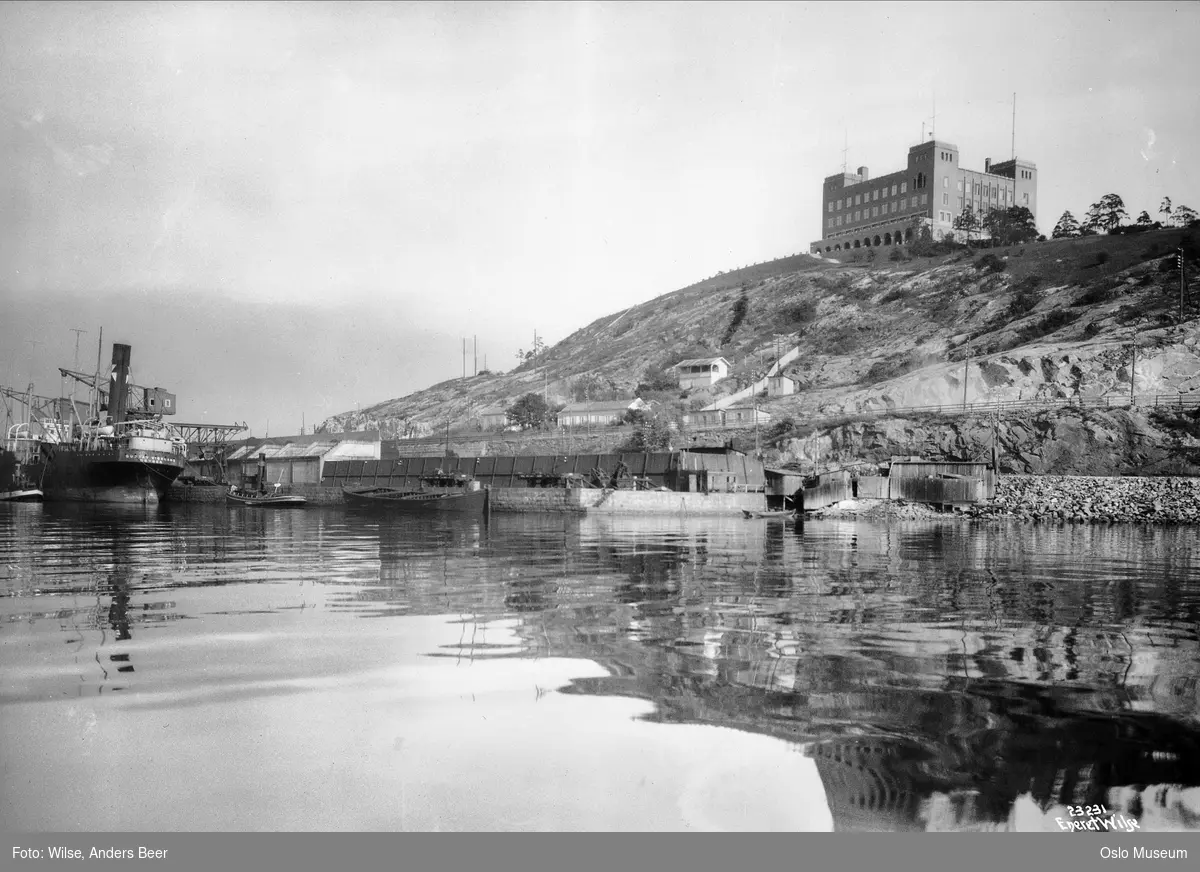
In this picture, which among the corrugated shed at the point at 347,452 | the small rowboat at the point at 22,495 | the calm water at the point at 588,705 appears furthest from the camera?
the corrugated shed at the point at 347,452

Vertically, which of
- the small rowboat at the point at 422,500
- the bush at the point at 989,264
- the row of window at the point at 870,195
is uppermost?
the row of window at the point at 870,195

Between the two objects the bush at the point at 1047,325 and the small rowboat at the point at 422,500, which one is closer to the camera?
the small rowboat at the point at 422,500

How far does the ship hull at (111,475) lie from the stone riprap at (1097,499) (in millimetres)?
59627

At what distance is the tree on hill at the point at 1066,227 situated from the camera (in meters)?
146

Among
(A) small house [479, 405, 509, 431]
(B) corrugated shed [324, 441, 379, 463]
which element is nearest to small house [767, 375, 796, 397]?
(A) small house [479, 405, 509, 431]

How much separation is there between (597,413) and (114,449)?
52049mm

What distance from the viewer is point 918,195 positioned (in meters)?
157

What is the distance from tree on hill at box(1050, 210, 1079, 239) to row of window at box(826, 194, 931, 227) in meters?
21.4

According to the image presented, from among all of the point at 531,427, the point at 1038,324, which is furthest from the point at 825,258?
the point at 531,427

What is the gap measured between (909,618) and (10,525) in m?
38.2

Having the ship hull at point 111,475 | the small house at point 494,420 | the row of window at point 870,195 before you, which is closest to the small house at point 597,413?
the small house at point 494,420

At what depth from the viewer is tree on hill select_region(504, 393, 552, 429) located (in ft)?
373

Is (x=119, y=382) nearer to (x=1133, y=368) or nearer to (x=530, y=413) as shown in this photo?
(x=530, y=413)

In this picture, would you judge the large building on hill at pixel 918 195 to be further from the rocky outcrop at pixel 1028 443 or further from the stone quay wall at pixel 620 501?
the stone quay wall at pixel 620 501
